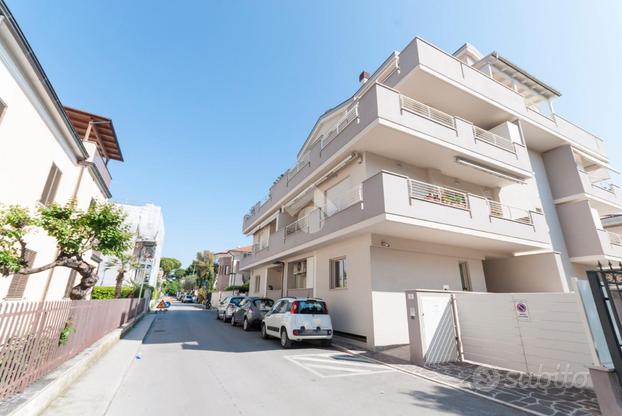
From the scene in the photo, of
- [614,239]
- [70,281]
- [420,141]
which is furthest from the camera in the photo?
[614,239]

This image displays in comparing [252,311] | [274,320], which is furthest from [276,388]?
[252,311]

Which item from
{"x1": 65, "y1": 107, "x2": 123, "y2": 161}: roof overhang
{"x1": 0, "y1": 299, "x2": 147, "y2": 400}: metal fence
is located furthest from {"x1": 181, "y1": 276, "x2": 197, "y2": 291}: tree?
{"x1": 0, "y1": 299, "x2": 147, "y2": 400}: metal fence

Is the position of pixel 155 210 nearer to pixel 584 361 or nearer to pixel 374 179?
pixel 374 179

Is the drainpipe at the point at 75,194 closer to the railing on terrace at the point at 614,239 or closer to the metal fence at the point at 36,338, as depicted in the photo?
the metal fence at the point at 36,338

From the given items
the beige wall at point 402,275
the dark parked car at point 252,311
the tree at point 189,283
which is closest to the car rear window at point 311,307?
the beige wall at point 402,275

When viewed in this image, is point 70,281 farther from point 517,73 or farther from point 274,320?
point 517,73

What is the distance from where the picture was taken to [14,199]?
8.62 meters

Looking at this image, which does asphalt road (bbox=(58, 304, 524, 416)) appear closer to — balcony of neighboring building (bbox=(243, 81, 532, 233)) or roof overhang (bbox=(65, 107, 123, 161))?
balcony of neighboring building (bbox=(243, 81, 532, 233))

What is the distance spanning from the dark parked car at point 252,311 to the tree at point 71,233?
27.8ft

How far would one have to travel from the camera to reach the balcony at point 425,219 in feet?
31.2

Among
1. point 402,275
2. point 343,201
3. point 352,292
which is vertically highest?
point 343,201

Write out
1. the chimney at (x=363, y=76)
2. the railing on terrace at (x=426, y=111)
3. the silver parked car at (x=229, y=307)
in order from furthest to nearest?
1. the silver parked car at (x=229, y=307)
2. the chimney at (x=363, y=76)
3. the railing on terrace at (x=426, y=111)

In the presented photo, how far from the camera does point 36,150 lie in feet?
32.3

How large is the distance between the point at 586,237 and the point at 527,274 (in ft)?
14.2
